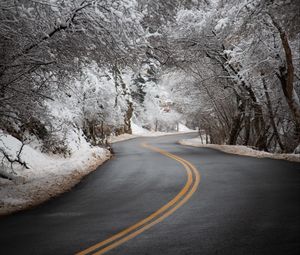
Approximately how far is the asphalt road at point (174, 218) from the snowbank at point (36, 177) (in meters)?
0.63

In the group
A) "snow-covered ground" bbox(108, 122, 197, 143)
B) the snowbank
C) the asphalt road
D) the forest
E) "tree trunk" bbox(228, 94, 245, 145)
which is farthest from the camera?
"snow-covered ground" bbox(108, 122, 197, 143)

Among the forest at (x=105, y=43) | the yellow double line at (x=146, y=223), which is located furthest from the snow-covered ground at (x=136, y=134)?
the yellow double line at (x=146, y=223)

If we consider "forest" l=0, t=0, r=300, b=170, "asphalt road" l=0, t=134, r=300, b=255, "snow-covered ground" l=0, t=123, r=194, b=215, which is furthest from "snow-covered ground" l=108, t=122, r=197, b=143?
"asphalt road" l=0, t=134, r=300, b=255

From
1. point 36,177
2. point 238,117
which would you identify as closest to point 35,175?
point 36,177

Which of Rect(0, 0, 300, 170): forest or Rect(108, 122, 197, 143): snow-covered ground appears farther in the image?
Rect(108, 122, 197, 143): snow-covered ground

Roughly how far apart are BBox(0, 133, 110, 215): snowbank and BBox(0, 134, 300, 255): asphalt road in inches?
24.8

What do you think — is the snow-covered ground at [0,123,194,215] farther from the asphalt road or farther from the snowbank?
the asphalt road

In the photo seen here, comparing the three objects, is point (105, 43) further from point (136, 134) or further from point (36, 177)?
point (136, 134)

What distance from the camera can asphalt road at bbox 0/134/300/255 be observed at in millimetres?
5836

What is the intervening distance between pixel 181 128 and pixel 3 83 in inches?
3854

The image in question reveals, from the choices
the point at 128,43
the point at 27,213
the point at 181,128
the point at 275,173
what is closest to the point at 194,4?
the point at 128,43

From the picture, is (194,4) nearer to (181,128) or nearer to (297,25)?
(297,25)

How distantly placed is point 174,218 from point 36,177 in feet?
24.2

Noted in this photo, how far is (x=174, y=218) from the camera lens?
24.4ft
